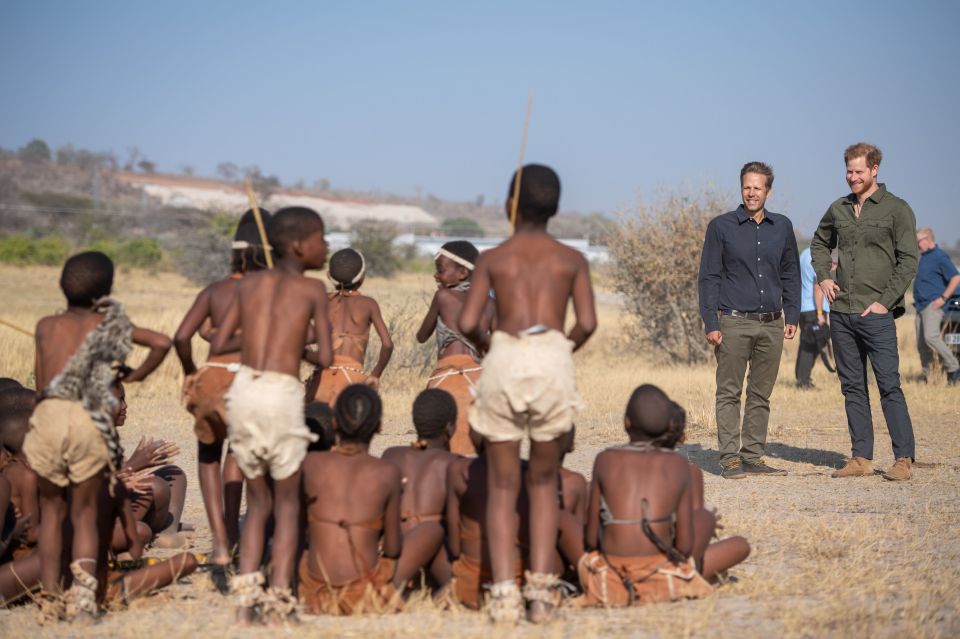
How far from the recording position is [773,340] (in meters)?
8.12

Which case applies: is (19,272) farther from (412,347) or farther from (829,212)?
(829,212)

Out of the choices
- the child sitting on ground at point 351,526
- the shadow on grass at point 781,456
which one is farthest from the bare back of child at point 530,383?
the shadow on grass at point 781,456

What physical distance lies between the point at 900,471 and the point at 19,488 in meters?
5.76

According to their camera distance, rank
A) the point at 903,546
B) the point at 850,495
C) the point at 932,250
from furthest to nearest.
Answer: the point at 932,250 → the point at 850,495 → the point at 903,546

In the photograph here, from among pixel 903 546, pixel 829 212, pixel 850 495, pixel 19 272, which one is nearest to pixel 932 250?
pixel 829 212

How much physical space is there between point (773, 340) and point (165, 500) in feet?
14.4

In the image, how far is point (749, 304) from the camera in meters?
8.10

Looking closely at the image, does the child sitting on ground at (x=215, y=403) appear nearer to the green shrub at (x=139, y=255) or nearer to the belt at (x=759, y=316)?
the belt at (x=759, y=316)

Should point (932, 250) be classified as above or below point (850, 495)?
above

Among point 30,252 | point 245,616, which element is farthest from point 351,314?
point 30,252

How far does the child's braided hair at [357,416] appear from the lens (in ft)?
16.2

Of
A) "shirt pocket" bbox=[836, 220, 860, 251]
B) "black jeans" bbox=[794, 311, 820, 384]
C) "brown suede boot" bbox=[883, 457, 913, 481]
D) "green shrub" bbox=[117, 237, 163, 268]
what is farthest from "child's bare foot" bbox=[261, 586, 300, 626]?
"green shrub" bbox=[117, 237, 163, 268]

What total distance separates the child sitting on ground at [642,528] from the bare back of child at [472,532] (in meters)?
0.30

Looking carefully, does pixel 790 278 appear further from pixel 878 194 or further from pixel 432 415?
pixel 432 415
